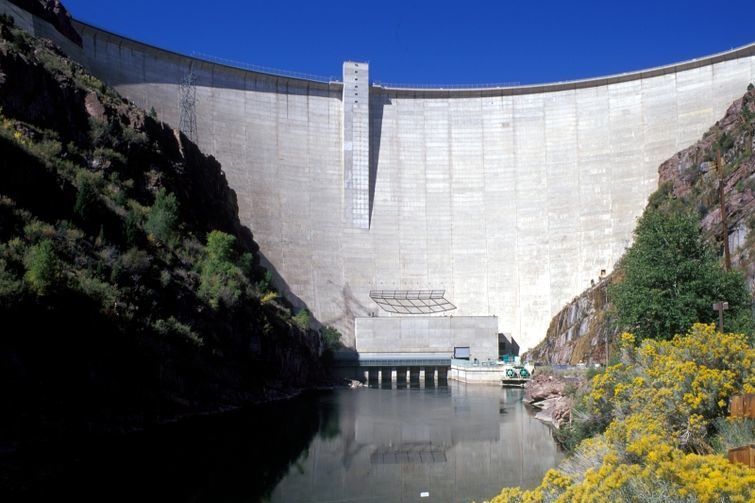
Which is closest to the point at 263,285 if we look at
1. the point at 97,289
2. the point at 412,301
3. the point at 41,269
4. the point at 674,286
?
the point at 412,301

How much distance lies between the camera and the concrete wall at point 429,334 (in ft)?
180

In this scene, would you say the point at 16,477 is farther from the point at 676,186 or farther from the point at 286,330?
the point at 676,186

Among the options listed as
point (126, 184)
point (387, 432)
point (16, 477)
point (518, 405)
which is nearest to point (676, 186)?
point (518, 405)

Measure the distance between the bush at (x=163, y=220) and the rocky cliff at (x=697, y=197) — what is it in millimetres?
24243

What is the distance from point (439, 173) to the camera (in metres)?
57.9

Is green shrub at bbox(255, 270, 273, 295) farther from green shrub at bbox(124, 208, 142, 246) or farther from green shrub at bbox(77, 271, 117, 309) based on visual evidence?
green shrub at bbox(77, 271, 117, 309)

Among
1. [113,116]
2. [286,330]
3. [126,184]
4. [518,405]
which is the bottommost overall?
[518,405]

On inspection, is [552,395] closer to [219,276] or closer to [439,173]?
[219,276]

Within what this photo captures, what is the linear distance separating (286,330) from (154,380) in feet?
50.2

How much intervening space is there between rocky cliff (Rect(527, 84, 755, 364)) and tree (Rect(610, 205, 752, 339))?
568 inches

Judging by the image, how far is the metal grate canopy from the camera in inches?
2206

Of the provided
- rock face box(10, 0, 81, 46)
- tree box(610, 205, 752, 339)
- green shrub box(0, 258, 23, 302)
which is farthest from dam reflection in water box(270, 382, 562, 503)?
rock face box(10, 0, 81, 46)

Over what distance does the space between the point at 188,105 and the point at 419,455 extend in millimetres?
38130

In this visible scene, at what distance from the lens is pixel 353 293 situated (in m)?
55.4
